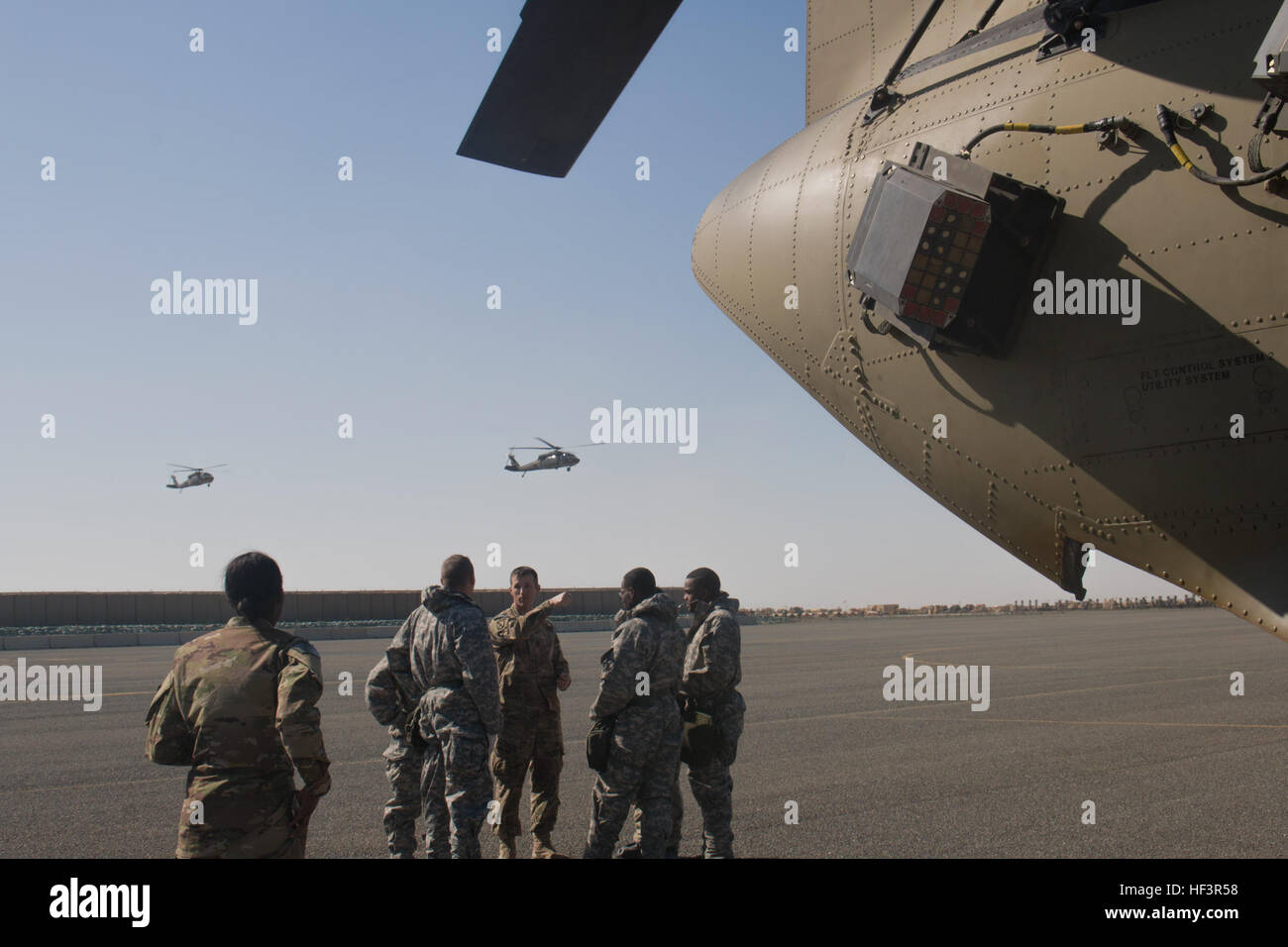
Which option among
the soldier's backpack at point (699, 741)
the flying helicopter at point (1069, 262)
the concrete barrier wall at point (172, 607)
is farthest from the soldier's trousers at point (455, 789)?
the concrete barrier wall at point (172, 607)

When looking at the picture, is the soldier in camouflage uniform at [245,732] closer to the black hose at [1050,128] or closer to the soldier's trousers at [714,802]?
the soldier's trousers at [714,802]

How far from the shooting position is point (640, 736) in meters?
5.68

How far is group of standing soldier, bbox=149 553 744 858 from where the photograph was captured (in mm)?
3967

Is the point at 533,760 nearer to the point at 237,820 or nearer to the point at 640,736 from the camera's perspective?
the point at 640,736

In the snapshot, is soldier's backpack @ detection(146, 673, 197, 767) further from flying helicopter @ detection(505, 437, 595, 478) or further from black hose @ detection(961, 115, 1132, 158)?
flying helicopter @ detection(505, 437, 595, 478)

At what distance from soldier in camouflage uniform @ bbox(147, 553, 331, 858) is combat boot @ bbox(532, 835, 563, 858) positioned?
7.72ft

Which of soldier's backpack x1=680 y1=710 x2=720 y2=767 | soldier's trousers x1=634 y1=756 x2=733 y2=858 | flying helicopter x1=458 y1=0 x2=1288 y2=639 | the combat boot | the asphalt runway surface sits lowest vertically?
the asphalt runway surface

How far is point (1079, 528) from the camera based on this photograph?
13.9ft

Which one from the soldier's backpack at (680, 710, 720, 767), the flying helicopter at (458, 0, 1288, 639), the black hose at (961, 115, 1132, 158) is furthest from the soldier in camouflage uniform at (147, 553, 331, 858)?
the black hose at (961, 115, 1132, 158)

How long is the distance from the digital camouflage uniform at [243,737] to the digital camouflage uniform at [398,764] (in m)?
1.72
